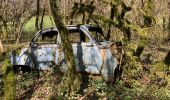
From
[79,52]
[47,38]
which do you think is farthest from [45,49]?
[79,52]

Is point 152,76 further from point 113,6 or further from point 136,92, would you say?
point 113,6

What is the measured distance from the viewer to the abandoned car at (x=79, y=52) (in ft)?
38.4

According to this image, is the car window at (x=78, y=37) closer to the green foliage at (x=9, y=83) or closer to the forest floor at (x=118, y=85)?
the forest floor at (x=118, y=85)

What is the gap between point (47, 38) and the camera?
523 inches

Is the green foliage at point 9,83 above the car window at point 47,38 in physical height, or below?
below

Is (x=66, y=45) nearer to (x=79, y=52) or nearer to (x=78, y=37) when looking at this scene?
(x=79, y=52)

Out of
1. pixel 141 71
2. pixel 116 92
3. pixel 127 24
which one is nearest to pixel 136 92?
pixel 116 92

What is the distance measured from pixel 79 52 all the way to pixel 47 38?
65.1 inches

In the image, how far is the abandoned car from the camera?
1170cm

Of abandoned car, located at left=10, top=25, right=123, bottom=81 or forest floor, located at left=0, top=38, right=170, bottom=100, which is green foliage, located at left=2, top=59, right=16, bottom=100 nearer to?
forest floor, located at left=0, top=38, right=170, bottom=100

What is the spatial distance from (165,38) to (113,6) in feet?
34.0

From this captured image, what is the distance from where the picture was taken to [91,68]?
12023mm

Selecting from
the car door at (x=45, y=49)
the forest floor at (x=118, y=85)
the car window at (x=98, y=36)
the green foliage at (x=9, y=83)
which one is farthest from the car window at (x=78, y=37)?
the green foliage at (x=9, y=83)

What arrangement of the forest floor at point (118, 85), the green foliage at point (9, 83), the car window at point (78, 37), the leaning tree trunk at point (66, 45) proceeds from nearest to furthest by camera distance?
the green foliage at point (9, 83)
the leaning tree trunk at point (66, 45)
the forest floor at point (118, 85)
the car window at point (78, 37)
